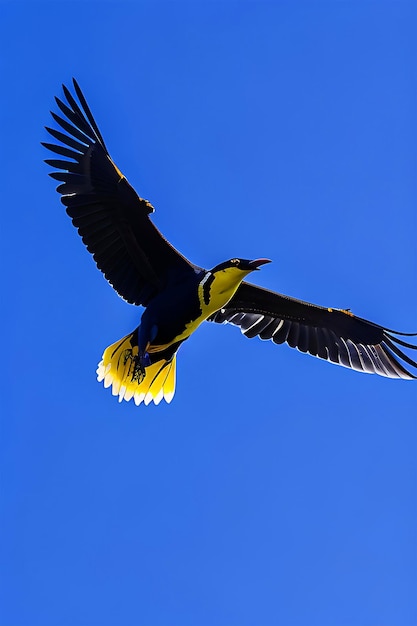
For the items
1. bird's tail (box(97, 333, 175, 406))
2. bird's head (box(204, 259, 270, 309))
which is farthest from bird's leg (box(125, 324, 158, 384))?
bird's head (box(204, 259, 270, 309))

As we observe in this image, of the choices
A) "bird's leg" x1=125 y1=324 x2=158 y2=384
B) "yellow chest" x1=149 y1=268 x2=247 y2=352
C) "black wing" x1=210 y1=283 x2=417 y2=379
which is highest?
"black wing" x1=210 y1=283 x2=417 y2=379

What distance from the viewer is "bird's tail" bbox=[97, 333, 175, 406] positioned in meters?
12.7

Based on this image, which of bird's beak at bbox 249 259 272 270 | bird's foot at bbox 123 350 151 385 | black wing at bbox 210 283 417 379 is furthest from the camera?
black wing at bbox 210 283 417 379

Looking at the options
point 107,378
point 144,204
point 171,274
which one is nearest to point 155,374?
point 107,378

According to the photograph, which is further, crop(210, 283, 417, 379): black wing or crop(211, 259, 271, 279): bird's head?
crop(210, 283, 417, 379): black wing

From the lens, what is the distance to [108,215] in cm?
1220

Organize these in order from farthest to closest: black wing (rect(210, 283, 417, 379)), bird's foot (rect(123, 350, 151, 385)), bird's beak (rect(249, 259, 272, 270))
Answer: black wing (rect(210, 283, 417, 379)) → bird's foot (rect(123, 350, 151, 385)) → bird's beak (rect(249, 259, 272, 270))

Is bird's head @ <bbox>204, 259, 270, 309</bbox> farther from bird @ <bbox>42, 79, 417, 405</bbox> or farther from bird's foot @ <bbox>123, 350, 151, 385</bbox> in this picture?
bird's foot @ <bbox>123, 350, 151, 385</bbox>

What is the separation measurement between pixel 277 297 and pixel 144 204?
2.29 meters

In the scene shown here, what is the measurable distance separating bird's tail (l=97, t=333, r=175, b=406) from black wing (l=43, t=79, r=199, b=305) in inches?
26.4

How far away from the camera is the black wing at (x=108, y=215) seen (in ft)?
39.4

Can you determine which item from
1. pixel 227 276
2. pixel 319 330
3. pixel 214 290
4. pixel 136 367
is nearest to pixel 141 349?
pixel 136 367

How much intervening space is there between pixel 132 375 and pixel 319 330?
8.23 ft

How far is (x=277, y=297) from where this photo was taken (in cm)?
1336
